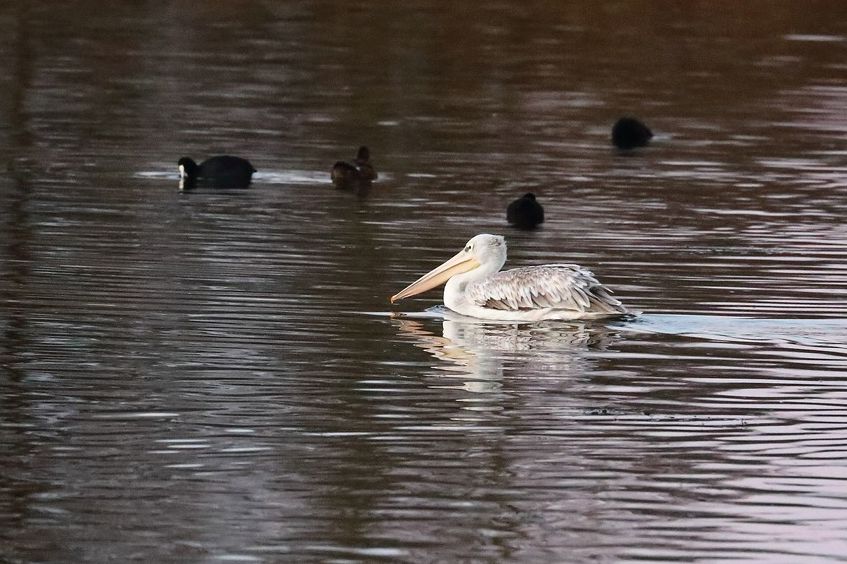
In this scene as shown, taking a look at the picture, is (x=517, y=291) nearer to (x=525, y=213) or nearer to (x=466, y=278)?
(x=466, y=278)

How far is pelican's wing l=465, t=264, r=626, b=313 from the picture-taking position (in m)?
13.4

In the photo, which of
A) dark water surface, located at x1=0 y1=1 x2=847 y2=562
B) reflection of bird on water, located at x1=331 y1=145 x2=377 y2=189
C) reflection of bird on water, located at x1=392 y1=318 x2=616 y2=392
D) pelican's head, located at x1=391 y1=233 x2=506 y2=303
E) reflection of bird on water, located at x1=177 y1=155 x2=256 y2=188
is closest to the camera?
dark water surface, located at x1=0 y1=1 x2=847 y2=562

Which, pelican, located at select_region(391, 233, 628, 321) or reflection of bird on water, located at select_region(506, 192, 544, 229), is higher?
reflection of bird on water, located at select_region(506, 192, 544, 229)

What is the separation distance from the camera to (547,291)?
44.6 ft

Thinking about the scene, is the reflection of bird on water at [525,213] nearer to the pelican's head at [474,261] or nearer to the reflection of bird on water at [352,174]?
the reflection of bird on water at [352,174]

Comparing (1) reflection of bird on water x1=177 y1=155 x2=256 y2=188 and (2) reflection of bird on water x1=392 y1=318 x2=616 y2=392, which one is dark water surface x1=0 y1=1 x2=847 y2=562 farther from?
(1) reflection of bird on water x1=177 y1=155 x2=256 y2=188

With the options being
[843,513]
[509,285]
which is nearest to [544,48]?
[509,285]

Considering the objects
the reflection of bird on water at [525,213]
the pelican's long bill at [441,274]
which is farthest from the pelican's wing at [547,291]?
the reflection of bird on water at [525,213]

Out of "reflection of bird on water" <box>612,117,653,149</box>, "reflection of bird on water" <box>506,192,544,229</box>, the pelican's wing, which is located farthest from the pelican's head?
"reflection of bird on water" <box>612,117,653,149</box>

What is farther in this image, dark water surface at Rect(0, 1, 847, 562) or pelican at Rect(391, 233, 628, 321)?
pelican at Rect(391, 233, 628, 321)

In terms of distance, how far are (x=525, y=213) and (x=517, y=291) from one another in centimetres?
487

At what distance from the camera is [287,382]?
11.1 metres

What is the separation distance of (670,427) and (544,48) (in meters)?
29.8

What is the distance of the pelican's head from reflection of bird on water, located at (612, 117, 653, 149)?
11249 mm
